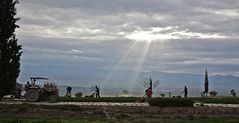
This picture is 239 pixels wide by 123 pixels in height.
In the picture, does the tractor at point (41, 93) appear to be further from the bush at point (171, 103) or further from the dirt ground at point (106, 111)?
the bush at point (171, 103)

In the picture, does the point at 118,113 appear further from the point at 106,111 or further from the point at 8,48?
the point at 8,48

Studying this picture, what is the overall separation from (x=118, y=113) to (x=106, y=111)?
127 centimetres

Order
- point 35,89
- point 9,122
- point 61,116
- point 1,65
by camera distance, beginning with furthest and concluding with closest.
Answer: point 35,89
point 61,116
point 1,65
point 9,122

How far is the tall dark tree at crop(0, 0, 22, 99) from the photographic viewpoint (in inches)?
1395

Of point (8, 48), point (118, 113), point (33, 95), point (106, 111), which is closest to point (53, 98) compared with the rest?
point (33, 95)

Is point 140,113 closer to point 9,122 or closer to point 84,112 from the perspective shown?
point 84,112

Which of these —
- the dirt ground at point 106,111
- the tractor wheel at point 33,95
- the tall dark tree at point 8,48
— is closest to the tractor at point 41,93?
the tractor wheel at point 33,95

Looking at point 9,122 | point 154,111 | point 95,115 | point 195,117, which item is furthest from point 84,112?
point 9,122

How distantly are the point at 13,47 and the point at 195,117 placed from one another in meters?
13.8

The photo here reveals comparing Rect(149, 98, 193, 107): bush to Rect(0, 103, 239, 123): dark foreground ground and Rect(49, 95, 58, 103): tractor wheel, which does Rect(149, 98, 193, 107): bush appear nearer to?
Rect(0, 103, 239, 123): dark foreground ground

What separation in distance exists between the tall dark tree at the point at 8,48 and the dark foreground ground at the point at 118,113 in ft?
10.2

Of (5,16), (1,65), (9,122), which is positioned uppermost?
(5,16)

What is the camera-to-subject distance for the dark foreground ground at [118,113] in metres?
38.3

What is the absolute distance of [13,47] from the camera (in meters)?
35.9
